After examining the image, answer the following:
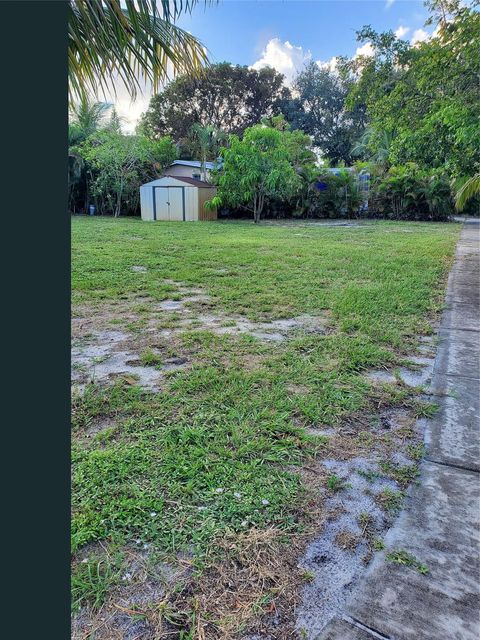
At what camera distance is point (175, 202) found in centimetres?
1781

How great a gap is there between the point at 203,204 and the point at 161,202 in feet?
5.74

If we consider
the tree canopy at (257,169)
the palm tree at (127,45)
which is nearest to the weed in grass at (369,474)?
the palm tree at (127,45)

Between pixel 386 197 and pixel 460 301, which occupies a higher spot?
pixel 386 197

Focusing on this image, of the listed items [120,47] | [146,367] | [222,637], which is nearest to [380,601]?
[222,637]

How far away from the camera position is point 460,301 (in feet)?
15.7

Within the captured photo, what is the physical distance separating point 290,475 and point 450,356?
1.91 metres

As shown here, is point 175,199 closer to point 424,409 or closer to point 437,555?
point 424,409

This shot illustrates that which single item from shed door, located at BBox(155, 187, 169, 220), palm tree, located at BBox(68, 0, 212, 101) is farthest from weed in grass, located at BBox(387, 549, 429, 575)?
shed door, located at BBox(155, 187, 169, 220)

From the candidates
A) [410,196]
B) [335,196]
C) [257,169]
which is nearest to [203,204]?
[257,169]

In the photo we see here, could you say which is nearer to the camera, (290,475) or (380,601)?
(380,601)

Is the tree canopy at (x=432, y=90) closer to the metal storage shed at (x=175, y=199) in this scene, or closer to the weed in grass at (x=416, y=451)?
the weed in grass at (x=416, y=451)

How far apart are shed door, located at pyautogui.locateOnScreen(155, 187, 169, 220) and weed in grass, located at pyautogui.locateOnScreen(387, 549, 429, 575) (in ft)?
58.1

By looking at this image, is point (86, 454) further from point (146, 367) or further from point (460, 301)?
point (460, 301)

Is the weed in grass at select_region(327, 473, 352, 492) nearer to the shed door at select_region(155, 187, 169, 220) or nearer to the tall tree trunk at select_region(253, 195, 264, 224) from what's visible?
the tall tree trunk at select_region(253, 195, 264, 224)
